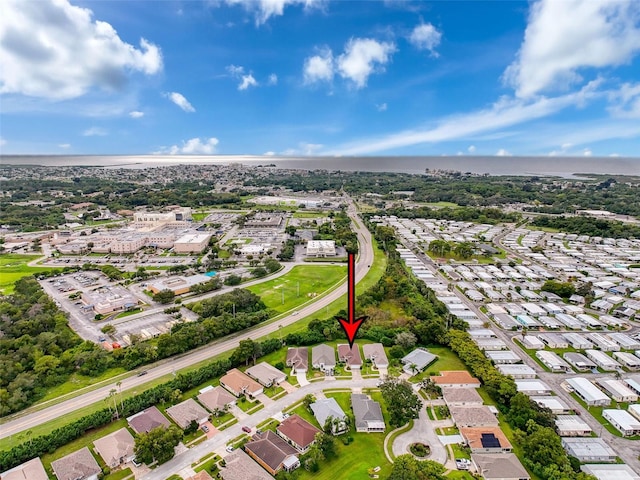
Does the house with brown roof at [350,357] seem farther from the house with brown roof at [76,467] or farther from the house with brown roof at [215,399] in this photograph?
the house with brown roof at [76,467]

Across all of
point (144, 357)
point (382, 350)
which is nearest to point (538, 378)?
point (382, 350)

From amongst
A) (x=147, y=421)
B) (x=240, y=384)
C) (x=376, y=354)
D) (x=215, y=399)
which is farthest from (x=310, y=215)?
(x=147, y=421)

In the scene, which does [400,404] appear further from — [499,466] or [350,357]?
[350,357]

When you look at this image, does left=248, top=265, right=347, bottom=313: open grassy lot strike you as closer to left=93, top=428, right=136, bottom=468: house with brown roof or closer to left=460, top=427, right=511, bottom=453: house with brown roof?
left=93, top=428, right=136, bottom=468: house with brown roof

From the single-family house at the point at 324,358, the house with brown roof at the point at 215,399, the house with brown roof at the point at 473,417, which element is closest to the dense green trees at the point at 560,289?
the house with brown roof at the point at 473,417

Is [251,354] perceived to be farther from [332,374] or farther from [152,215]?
[152,215]

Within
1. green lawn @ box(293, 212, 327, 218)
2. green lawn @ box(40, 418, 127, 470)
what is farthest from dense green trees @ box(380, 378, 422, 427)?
green lawn @ box(293, 212, 327, 218)
